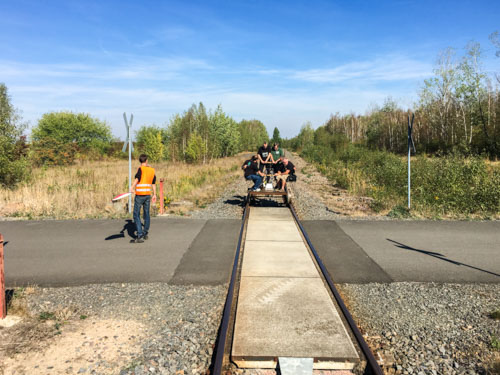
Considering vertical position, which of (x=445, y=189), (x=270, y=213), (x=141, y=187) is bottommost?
(x=270, y=213)

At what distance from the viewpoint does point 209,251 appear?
749 centimetres

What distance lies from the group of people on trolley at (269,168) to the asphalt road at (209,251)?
2.19 metres

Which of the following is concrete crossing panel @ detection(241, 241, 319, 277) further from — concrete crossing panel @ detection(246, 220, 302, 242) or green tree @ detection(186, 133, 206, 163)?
green tree @ detection(186, 133, 206, 163)

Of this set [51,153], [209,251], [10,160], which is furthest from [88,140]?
[209,251]

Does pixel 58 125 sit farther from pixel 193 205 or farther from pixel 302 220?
pixel 302 220

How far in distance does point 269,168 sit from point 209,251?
5969 millimetres

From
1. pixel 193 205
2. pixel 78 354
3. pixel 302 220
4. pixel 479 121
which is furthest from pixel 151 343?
pixel 479 121

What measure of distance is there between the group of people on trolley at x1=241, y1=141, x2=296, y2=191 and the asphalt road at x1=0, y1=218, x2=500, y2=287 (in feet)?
7.17

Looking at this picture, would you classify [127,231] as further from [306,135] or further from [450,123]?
[306,135]

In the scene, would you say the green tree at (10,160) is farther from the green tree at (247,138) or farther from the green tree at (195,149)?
the green tree at (247,138)

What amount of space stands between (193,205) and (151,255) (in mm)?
6496

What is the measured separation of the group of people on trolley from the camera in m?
12.0

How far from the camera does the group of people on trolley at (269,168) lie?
39.3 feet

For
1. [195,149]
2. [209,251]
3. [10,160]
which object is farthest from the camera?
[195,149]
